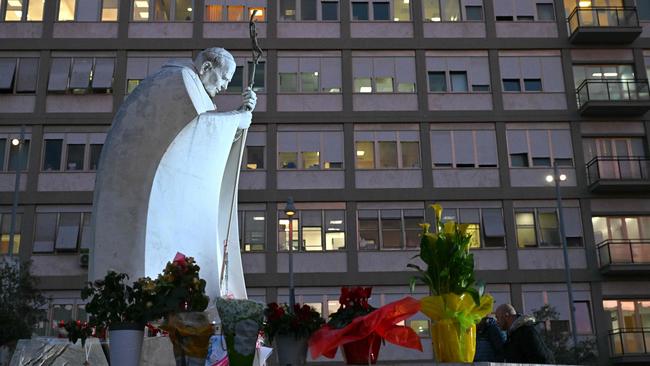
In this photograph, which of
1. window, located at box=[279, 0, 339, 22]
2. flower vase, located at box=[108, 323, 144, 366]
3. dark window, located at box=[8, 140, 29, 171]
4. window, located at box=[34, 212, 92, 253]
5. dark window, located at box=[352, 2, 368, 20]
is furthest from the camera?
dark window, located at box=[352, 2, 368, 20]

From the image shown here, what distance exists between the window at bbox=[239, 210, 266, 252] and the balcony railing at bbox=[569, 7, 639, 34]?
18.1m

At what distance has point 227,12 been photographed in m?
39.0

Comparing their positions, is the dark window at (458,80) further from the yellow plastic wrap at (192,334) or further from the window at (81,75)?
the yellow plastic wrap at (192,334)

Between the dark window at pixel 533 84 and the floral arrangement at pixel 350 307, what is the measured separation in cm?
3427

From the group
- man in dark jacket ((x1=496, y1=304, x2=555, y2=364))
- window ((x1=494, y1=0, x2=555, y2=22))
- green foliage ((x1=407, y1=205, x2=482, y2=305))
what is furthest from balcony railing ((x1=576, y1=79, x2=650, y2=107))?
green foliage ((x1=407, y1=205, x2=482, y2=305))

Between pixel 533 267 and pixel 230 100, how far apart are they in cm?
1635

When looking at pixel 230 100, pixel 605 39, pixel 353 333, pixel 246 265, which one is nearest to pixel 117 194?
pixel 353 333

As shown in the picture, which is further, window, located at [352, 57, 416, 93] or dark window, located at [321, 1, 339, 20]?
dark window, located at [321, 1, 339, 20]

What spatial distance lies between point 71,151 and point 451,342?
33753 mm

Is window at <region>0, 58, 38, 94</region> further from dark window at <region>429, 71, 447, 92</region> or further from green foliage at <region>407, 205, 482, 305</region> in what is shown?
green foliage at <region>407, 205, 482, 305</region>

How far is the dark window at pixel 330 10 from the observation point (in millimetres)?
39250

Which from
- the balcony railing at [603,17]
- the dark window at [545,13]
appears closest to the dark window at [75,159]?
the dark window at [545,13]

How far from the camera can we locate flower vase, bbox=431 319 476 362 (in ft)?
19.4

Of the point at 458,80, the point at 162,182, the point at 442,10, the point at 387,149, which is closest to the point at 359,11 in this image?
the point at 442,10
